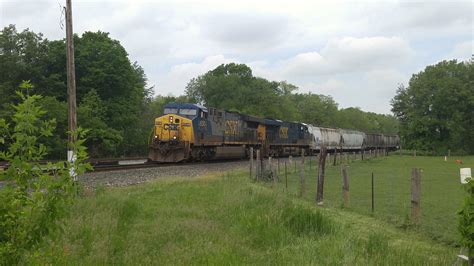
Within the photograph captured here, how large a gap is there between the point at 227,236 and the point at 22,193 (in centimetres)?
441

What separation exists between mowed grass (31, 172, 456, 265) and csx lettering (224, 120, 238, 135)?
20.6 m

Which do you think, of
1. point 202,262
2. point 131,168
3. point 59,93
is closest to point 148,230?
point 202,262

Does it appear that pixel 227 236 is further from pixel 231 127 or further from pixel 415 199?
pixel 231 127

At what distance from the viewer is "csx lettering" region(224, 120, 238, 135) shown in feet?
110

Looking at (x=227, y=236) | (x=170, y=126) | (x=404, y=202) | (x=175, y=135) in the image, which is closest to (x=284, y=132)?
(x=170, y=126)

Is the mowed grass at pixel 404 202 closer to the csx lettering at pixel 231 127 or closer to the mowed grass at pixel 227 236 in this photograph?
the mowed grass at pixel 227 236

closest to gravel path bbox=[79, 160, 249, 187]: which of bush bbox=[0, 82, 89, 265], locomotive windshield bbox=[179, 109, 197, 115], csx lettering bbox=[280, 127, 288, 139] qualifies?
locomotive windshield bbox=[179, 109, 197, 115]

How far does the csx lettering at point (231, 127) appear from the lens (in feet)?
110

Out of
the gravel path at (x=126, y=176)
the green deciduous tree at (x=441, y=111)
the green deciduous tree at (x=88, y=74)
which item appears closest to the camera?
the gravel path at (x=126, y=176)

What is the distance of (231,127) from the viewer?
112 ft

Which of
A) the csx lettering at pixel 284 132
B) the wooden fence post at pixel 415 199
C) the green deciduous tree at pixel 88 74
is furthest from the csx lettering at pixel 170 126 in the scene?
the wooden fence post at pixel 415 199

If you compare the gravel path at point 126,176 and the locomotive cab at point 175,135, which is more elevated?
the locomotive cab at point 175,135

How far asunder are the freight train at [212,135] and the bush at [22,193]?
18.1 metres

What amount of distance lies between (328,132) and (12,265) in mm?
54683
